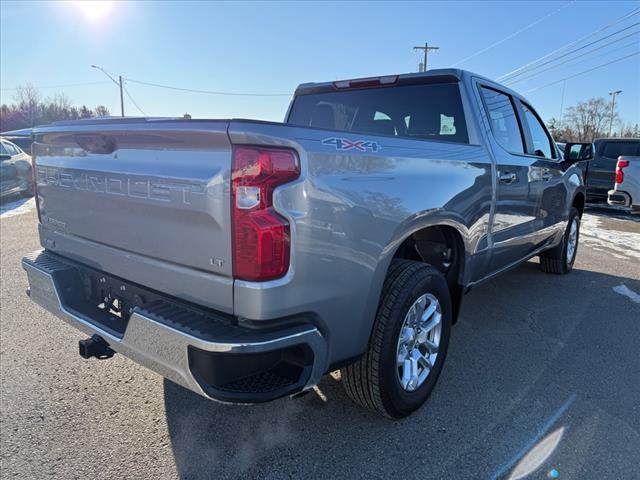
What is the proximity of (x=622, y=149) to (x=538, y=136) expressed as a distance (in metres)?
9.57

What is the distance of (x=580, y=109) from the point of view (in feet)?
193

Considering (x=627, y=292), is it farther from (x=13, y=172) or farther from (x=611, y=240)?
(x=13, y=172)

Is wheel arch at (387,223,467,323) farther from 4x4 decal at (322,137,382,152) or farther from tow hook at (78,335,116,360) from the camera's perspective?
tow hook at (78,335,116,360)

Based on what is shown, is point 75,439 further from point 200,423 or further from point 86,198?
point 86,198

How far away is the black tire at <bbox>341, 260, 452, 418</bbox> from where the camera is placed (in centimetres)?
238

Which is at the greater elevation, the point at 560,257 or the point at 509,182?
the point at 509,182

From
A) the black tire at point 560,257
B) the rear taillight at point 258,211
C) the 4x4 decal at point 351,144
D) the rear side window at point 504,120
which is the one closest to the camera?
the rear taillight at point 258,211

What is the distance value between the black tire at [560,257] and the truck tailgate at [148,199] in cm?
488

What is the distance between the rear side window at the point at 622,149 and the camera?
1216 cm

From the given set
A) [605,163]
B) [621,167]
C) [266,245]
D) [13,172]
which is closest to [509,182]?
[266,245]

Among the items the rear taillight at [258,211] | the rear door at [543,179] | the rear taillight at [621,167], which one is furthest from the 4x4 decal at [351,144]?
the rear taillight at [621,167]

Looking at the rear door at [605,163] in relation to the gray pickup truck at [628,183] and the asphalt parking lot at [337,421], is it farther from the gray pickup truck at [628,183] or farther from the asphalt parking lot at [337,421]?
the asphalt parking lot at [337,421]

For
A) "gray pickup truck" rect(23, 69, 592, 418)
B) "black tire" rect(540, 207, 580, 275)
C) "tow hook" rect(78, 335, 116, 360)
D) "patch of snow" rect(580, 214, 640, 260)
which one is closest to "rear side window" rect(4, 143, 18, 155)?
"gray pickup truck" rect(23, 69, 592, 418)

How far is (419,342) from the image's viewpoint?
108 inches
